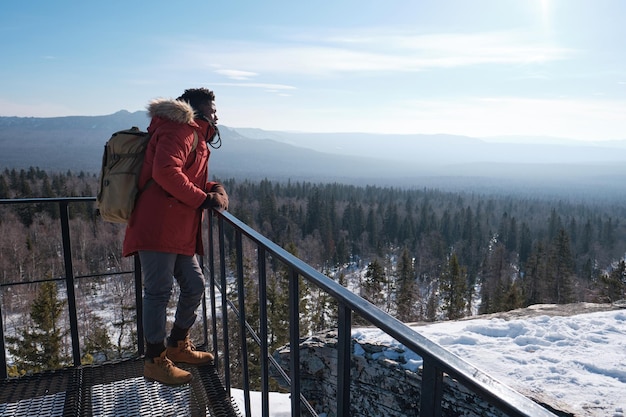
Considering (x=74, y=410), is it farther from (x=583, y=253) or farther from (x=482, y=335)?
→ (x=583, y=253)

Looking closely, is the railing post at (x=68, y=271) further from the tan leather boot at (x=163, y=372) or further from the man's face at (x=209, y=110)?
the man's face at (x=209, y=110)

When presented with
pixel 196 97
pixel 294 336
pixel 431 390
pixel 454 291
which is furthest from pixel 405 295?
pixel 431 390

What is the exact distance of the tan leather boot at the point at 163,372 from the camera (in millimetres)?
3111

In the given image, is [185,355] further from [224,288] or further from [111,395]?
[224,288]

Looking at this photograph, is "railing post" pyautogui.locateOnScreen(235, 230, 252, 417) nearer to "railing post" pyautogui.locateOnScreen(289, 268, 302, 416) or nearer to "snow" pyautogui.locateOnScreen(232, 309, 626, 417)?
"railing post" pyautogui.locateOnScreen(289, 268, 302, 416)

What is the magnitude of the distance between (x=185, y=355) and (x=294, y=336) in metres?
1.92

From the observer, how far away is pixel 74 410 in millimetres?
3018

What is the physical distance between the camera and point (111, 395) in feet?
10.6

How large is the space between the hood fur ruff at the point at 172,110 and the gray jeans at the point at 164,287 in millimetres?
927

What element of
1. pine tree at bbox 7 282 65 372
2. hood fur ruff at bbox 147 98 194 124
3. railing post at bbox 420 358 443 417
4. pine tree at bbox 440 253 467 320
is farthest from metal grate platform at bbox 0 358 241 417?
pine tree at bbox 440 253 467 320

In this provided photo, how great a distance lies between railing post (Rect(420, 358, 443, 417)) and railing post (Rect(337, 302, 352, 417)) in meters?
0.39

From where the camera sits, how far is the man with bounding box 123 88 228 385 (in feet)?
9.04

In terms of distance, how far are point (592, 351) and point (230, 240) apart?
54917 mm

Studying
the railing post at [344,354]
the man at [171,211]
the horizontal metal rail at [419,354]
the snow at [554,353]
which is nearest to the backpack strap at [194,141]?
the man at [171,211]
